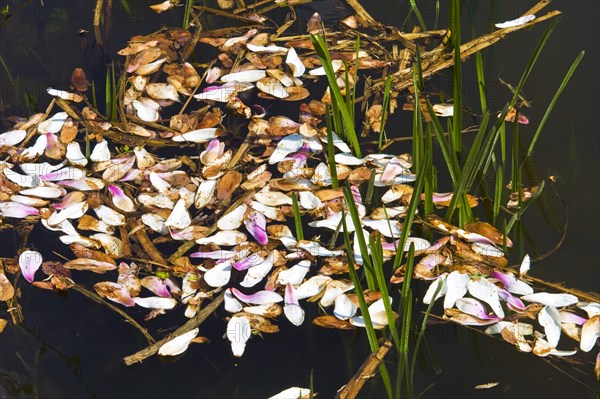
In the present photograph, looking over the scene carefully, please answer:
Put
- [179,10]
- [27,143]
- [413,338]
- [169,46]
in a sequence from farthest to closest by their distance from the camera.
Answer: [179,10], [169,46], [27,143], [413,338]

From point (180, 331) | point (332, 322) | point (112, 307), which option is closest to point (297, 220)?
point (332, 322)

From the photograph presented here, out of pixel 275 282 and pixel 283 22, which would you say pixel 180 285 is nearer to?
pixel 275 282

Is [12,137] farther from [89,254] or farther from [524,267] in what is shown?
[524,267]

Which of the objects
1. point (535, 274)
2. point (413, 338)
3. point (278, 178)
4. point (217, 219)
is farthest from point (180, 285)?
point (535, 274)

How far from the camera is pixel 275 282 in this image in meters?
1.49

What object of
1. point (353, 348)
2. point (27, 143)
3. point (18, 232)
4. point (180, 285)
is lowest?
point (353, 348)

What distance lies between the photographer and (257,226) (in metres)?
1.56

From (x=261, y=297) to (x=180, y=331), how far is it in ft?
0.60

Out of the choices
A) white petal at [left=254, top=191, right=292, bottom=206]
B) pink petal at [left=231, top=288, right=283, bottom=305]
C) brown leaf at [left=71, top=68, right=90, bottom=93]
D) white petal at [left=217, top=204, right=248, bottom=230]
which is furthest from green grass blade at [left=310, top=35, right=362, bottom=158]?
brown leaf at [left=71, top=68, right=90, bottom=93]

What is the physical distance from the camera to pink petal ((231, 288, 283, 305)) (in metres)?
1.46

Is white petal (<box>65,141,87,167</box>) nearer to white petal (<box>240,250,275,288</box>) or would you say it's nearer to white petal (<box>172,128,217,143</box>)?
white petal (<box>172,128,217,143</box>)

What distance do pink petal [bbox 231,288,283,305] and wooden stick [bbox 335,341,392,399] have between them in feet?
0.73

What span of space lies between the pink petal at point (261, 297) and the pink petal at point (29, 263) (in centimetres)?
46

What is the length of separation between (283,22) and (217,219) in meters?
0.74
